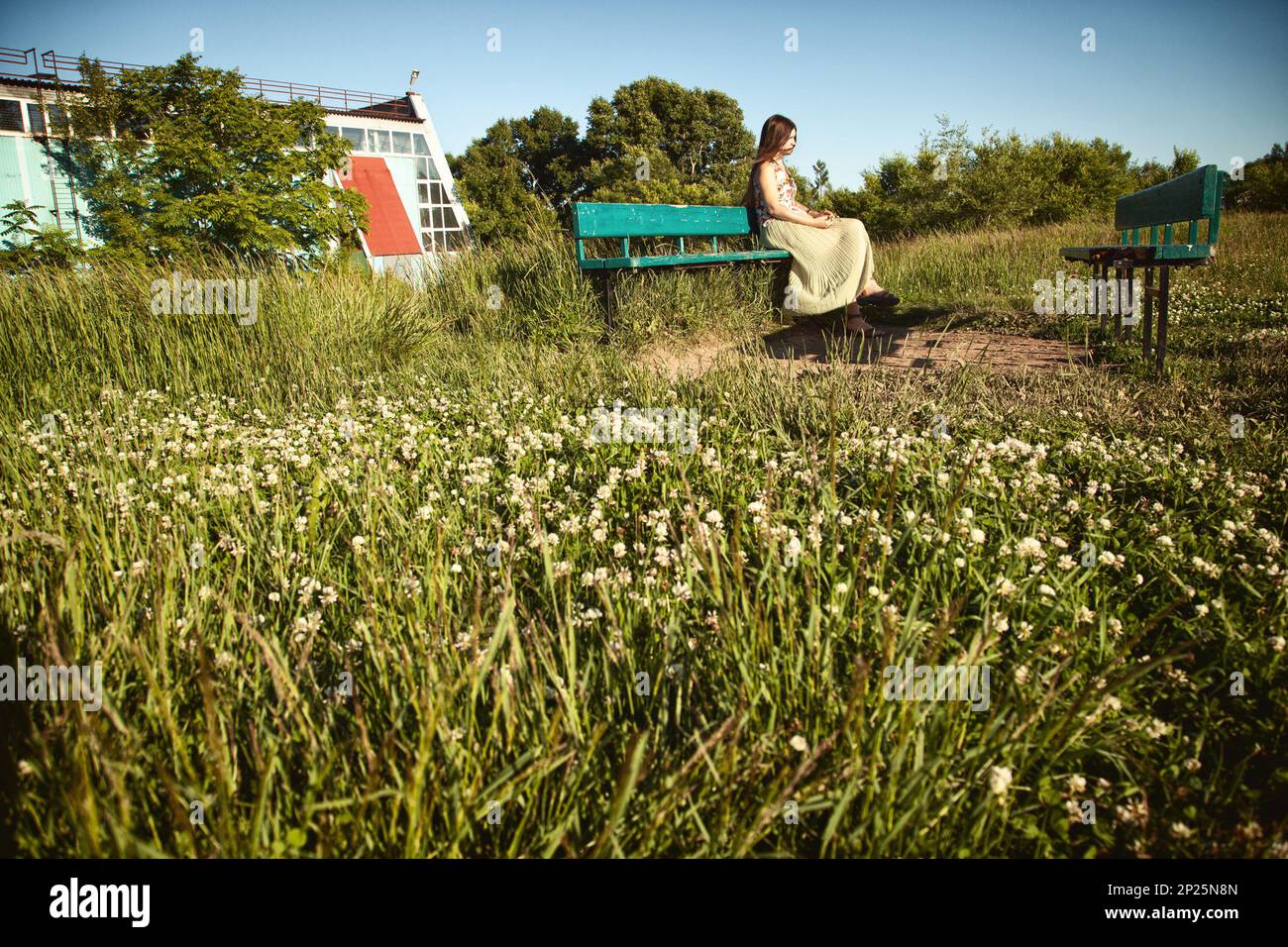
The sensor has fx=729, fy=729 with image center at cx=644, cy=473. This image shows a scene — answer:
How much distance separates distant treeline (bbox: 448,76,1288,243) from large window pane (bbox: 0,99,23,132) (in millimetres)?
9333

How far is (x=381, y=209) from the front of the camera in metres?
19.5

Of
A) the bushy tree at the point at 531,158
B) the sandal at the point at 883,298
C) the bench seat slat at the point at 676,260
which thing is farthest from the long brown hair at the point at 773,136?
the bushy tree at the point at 531,158

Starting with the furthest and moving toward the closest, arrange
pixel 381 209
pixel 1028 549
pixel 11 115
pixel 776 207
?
1. pixel 381 209
2. pixel 11 115
3. pixel 776 207
4. pixel 1028 549

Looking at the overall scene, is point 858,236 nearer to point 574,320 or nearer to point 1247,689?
point 574,320

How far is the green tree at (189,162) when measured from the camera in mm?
13094

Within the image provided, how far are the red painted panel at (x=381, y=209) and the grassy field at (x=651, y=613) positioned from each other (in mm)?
15741

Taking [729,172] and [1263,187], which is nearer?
[1263,187]

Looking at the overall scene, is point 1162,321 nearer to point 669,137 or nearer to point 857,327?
point 857,327

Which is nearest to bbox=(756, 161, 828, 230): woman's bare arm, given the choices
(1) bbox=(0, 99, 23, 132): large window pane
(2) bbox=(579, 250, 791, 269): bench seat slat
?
(2) bbox=(579, 250, 791, 269): bench seat slat

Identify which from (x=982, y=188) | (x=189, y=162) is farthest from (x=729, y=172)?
(x=189, y=162)

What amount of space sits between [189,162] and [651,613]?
15033 millimetres

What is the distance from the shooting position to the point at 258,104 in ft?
46.2
